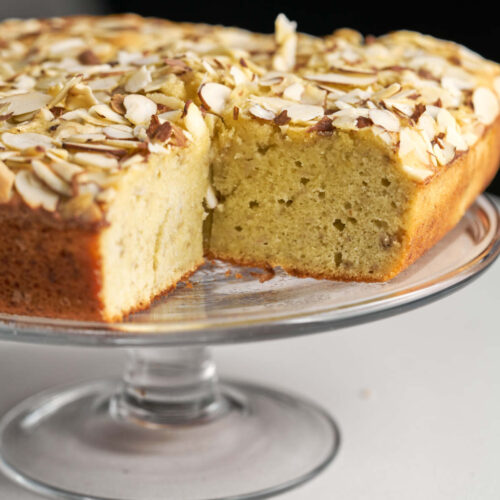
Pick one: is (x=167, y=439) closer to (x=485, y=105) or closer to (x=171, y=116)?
Result: (x=171, y=116)

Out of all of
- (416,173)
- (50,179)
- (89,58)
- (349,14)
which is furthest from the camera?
(349,14)

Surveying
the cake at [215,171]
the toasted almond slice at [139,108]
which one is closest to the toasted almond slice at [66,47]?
the cake at [215,171]

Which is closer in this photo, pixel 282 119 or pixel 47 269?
pixel 47 269

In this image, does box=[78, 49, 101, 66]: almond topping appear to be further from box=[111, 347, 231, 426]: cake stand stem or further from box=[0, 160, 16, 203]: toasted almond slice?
box=[0, 160, 16, 203]: toasted almond slice

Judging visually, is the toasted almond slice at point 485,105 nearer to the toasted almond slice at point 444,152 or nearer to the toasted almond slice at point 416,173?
the toasted almond slice at point 444,152

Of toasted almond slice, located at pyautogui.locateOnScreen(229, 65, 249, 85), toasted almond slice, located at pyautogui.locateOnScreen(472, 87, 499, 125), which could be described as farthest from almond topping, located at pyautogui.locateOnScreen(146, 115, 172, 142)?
toasted almond slice, located at pyautogui.locateOnScreen(472, 87, 499, 125)

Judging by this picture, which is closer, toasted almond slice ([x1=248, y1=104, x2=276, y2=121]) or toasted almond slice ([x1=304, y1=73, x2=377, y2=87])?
toasted almond slice ([x1=248, y1=104, x2=276, y2=121])

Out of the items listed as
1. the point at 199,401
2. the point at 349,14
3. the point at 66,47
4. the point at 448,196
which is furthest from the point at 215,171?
the point at 349,14
